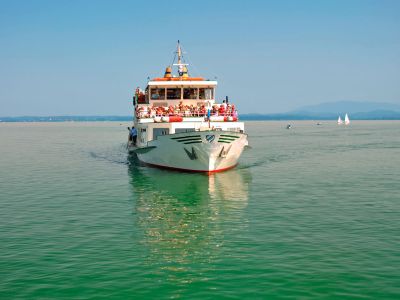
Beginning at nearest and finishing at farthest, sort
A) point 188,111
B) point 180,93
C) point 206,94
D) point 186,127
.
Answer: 1. point 186,127
2. point 188,111
3. point 180,93
4. point 206,94

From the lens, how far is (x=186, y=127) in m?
37.5

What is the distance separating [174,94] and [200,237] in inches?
1072

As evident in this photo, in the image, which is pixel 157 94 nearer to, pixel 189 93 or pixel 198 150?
pixel 189 93

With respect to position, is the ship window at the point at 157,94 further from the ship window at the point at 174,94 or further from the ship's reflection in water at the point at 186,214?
the ship's reflection in water at the point at 186,214

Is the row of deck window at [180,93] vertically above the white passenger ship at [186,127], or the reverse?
the row of deck window at [180,93]

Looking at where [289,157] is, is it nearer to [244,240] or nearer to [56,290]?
[244,240]

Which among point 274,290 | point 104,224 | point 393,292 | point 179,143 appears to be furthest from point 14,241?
point 179,143

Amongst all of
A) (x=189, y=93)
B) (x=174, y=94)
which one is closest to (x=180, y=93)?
(x=174, y=94)

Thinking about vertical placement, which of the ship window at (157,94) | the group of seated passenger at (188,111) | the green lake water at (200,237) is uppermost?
the ship window at (157,94)

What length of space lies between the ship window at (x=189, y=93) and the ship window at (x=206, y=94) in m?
0.61

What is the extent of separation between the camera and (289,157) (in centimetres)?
5216

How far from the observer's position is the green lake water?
43.7ft

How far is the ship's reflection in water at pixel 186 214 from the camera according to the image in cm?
1620

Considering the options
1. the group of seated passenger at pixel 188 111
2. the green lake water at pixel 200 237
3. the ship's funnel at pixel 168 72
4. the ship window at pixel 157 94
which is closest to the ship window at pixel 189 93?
the ship window at pixel 157 94
